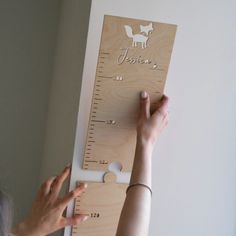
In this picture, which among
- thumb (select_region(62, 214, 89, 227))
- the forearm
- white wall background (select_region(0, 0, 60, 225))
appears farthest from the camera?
white wall background (select_region(0, 0, 60, 225))

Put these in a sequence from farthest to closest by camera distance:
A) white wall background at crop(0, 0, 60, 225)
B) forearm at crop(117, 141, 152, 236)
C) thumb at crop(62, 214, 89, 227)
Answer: white wall background at crop(0, 0, 60, 225)
thumb at crop(62, 214, 89, 227)
forearm at crop(117, 141, 152, 236)

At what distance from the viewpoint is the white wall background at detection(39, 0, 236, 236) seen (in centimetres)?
104

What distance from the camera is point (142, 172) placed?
99cm

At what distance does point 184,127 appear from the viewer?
1.13 metres

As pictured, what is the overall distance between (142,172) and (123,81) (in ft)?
0.79

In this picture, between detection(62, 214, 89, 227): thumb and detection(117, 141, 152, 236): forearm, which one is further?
detection(62, 214, 89, 227): thumb

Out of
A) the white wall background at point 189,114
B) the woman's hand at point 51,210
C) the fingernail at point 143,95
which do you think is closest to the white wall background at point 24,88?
the white wall background at point 189,114

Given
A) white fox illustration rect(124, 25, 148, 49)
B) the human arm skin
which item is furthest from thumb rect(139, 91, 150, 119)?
white fox illustration rect(124, 25, 148, 49)

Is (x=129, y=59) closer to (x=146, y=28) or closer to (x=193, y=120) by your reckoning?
(x=146, y=28)

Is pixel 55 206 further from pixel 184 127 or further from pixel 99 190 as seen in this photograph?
pixel 184 127

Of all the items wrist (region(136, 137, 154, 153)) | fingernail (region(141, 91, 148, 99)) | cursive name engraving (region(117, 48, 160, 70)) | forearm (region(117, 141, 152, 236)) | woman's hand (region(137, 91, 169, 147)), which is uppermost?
cursive name engraving (region(117, 48, 160, 70))

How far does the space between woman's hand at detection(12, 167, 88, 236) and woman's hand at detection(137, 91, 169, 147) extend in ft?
0.67

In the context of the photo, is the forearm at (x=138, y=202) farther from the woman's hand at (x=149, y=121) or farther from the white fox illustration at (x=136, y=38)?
the white fox illustration at (x=136, y=38)

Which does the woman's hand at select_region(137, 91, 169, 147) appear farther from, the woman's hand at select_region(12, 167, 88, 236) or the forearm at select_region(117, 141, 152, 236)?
the woman's hand at select_region(12, 167, 88, 236)
